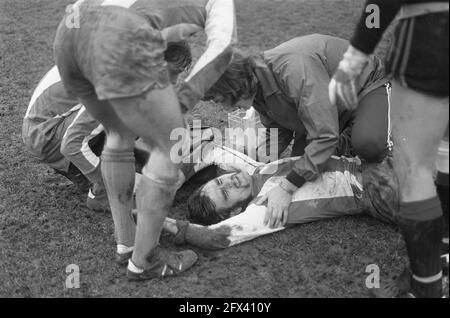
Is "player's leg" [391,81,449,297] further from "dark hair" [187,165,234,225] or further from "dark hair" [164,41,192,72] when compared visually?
"dark hair" [187,165,234,225]

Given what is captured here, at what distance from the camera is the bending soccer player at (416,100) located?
6.12 ft

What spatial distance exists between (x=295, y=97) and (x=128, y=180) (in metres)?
0.91

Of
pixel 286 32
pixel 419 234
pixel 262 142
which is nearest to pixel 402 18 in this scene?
pixel 419 234

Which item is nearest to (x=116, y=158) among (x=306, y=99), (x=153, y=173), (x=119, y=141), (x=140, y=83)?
(x=119, y=141)

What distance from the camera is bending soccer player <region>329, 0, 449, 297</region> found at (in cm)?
186

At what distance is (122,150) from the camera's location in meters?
2.45

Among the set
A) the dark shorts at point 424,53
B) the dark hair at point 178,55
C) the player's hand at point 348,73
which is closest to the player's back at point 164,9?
the dark hair at point 178,55

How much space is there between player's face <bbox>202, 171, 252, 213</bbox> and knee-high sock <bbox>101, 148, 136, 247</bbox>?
60 centimetres

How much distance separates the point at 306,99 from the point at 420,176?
86cm

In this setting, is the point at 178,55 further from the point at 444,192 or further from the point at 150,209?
the point at 444,192

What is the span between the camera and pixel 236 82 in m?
2.81

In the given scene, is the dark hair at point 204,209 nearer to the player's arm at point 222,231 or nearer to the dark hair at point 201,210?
the dark hair at point 201,210

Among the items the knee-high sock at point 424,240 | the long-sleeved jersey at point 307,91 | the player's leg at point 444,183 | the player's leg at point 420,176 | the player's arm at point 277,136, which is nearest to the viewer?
the player's leg at point 420,176

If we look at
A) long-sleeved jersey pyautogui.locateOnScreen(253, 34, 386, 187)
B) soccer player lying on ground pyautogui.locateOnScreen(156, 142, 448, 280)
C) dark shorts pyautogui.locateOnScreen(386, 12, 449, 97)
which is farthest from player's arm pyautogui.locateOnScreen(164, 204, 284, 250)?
dark shorts pyautogui.locateOnScreen(386, 12, 449, 97)
